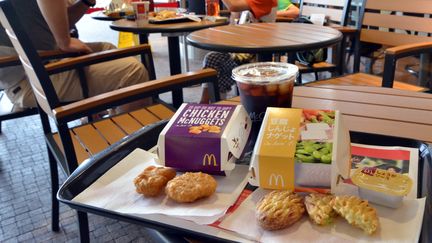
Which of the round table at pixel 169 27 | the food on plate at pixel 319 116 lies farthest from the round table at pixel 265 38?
the food on plate at pixel 319 116

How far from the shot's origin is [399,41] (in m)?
2.12

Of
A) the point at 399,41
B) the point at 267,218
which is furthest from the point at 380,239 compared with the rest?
the point at 399,41

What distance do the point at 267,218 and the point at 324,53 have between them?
7.98 ft

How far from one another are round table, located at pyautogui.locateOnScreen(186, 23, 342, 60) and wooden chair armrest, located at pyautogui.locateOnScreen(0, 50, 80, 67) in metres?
0.67

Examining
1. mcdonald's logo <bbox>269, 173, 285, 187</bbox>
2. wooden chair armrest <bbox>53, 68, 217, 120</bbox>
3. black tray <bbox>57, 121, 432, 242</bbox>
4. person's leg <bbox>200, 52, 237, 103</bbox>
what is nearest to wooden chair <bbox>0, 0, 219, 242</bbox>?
wooden chair armrest <bbox>53, 68, 217, 120</bbox>

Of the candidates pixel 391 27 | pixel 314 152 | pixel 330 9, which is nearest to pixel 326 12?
pixel 330 9

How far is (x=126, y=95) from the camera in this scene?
125 cm

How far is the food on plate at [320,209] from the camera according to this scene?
48 centimetres

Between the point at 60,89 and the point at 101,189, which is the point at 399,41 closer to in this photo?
the point at 60,89

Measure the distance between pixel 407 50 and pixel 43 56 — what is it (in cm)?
178

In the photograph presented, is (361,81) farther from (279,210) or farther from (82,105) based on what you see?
(279,210)

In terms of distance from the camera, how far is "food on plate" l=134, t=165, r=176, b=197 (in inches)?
22.1

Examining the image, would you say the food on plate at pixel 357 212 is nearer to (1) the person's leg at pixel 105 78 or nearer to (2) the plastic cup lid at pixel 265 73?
(2) the plastic cup lid at pixel 265 73

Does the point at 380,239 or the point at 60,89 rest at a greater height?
the point at 380,239
